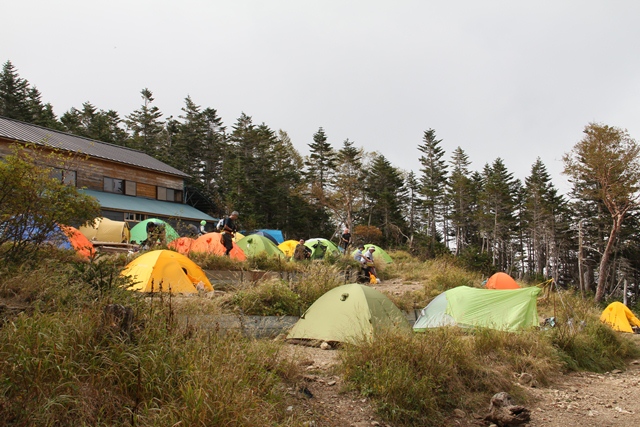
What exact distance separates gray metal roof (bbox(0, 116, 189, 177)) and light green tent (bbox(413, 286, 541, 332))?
16905 mm

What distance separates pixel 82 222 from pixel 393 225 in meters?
38.6

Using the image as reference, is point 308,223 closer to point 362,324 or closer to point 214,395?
point 362,324

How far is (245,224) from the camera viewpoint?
32969 millimetres

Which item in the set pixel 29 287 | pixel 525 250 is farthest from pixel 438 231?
pixel 29 287

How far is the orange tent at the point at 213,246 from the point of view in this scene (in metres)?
15.0

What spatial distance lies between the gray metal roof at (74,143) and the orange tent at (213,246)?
8.40 meters

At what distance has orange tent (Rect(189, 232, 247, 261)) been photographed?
589 inches

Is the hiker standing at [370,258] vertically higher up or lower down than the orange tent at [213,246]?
lower down

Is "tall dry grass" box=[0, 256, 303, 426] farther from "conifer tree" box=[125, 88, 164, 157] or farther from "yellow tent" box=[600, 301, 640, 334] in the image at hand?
"conifer tree" box=[125, 88, 164, 157]

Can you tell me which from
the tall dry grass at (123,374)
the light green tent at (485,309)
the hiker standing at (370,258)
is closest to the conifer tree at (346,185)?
the hiker standing at (370,258)

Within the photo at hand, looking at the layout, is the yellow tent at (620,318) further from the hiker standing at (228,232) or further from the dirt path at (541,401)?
the hiker standing at (228,232)

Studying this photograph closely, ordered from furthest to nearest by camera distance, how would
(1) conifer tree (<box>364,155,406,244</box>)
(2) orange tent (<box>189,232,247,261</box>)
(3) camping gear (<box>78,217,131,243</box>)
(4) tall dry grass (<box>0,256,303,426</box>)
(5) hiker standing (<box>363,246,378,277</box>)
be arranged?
(1) conifer tree (<box>364,155,406,244</box>) < (3) camping gear (<box>78,217,131,243</box>) < (5) hiker standing (<box>363,246,378,277</box>) < (2) orange tent (<box>189,232,247,261</box>) < (4) tall dry grass (<box>0,256,303,426</box>)

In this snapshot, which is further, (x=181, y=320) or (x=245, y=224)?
(x=245, y=224)

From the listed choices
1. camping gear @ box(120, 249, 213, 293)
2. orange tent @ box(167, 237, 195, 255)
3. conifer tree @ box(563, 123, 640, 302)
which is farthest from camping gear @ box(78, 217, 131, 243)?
conifer tree @ box(563, 123, 640, 302)
